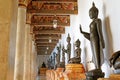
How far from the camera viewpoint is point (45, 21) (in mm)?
11484

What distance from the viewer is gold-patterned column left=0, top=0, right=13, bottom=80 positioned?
1.95m

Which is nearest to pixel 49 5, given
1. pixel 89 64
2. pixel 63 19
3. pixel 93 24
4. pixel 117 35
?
pixel 63 19

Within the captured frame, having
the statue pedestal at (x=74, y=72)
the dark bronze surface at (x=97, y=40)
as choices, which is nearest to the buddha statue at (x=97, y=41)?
the dark bronze surface at (x=97, y=40)

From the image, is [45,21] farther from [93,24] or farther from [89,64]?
[93,24]

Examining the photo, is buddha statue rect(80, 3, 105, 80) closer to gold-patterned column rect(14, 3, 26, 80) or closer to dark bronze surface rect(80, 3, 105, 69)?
dark bronze surface rect(80, 3, 105, 69)

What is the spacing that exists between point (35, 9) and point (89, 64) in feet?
14.2

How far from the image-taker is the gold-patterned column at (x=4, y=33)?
1.95 meters

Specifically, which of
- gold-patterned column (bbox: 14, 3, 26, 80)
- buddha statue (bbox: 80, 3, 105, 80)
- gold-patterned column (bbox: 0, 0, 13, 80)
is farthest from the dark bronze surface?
gold-patterned column (bbox: 14, 3, 26, 80)

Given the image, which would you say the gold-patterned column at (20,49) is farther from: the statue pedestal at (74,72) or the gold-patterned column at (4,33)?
the gold-patterned column at (4,33)

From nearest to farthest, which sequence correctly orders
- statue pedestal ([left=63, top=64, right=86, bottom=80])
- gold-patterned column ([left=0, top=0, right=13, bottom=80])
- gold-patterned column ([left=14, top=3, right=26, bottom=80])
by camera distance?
1. gold-patterned column ([left=0, top=0, right=13, bottom=80])
2. statue pedestal ([left=63, top=64, right=86, bottom=80])
3. gold-patterned column ([left=14, top=3, right=26, bottom=80])

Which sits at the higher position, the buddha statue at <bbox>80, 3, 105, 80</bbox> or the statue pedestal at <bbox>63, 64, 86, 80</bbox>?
the buddha statue at <bbox>80, 3, 105, 80</bbox>

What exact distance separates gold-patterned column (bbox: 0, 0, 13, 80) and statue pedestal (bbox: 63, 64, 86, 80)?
2.55 metres

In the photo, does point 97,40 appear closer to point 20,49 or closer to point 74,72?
point 74,72

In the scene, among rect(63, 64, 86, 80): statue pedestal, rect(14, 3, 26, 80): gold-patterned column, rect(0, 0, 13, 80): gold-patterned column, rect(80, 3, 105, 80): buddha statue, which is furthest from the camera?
rect(14, 3, 26, 80): gold-patterned column
